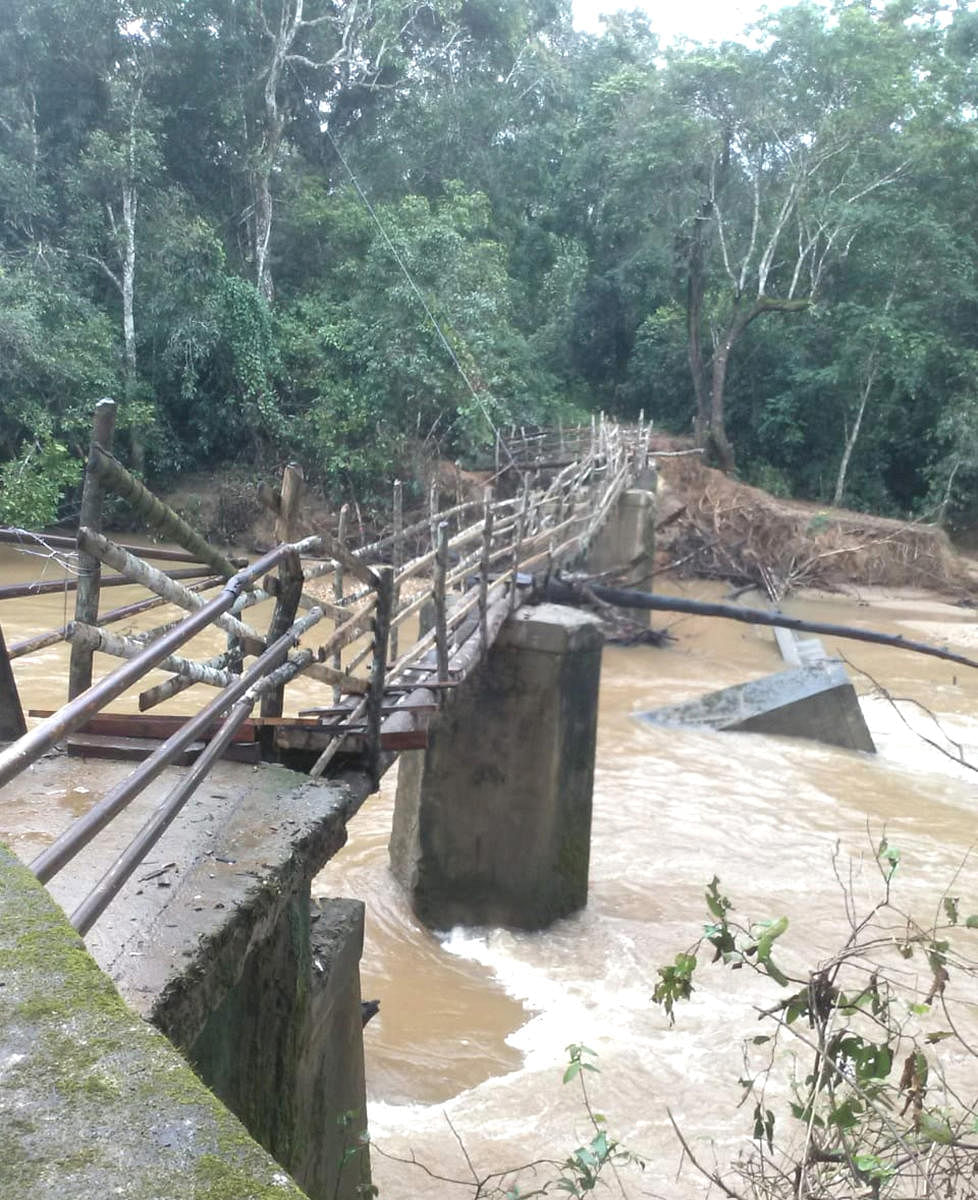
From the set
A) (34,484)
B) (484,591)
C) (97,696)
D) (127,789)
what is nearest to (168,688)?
(127,789)

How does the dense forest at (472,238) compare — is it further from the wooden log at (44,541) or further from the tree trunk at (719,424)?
the wooden log at (44,541)

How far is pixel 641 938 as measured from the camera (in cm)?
578

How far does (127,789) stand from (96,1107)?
2.56 ft

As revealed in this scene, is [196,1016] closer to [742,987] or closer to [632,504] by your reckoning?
[742,987]

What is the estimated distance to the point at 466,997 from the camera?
5145mm

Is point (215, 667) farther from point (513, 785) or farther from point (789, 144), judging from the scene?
point (789, 144)

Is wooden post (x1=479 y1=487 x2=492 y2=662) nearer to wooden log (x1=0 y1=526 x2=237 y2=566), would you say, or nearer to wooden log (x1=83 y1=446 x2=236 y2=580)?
wooden log (x1=0 y1=526 x2=237 y2=566)

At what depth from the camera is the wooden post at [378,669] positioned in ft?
10.8

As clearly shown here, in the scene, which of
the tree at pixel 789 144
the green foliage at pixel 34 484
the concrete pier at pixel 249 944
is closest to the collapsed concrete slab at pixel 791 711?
the concrete pier at pixel 249 944

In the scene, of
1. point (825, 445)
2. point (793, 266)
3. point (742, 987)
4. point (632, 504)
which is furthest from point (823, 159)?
point (742, 987)

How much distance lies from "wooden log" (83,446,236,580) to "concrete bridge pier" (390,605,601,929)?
2.75 meters

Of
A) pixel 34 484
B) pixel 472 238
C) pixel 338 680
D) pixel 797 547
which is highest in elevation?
pixel 472 238

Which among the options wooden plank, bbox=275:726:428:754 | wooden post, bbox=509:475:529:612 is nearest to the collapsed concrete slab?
wooden post, bbox=509:475:529:612

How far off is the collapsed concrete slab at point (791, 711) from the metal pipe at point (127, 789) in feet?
25.1
